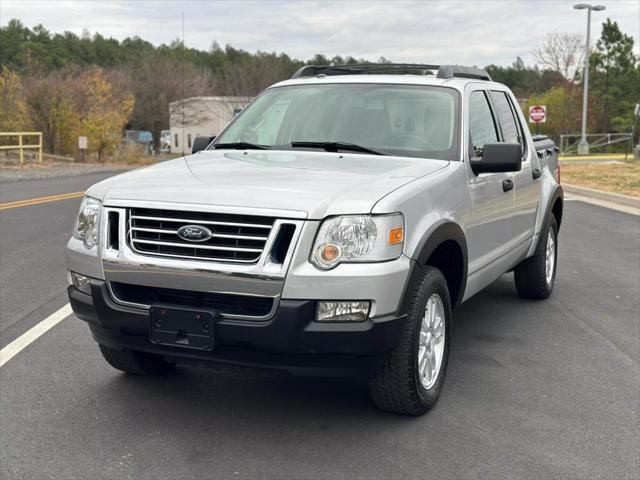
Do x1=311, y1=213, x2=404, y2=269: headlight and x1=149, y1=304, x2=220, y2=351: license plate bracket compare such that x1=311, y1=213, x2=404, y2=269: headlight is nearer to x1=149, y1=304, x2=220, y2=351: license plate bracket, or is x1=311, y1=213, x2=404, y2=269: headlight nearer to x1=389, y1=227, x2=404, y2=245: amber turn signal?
x1=389, y1=227, x2=404, y2=245: amber turn signal

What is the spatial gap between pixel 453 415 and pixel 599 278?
4610 mm

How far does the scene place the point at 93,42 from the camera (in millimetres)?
130500

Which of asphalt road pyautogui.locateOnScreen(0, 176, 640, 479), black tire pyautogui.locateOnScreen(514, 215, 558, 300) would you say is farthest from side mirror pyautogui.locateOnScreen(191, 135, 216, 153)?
black tire pyautogui.locateOnScreen(514, 215, 558, 300)

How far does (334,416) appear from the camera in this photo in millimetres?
4297

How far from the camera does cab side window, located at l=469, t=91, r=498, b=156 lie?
5.37 meters

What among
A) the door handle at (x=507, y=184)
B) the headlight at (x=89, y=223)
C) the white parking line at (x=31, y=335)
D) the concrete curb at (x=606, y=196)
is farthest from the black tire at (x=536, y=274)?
the concrete curb at (x=606, y=196)

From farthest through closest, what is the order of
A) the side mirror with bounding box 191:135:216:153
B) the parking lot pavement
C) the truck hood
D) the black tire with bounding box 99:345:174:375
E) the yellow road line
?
the yellow road line, the parking lot pavement, the side mirror with bounding box 191:135:216:153, the black tire with bounding box 99:345:174:375, the truck hood

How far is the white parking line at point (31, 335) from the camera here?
211 inches

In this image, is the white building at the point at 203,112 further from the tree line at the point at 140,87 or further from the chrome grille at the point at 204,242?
the chrome grille at the point at 204,242

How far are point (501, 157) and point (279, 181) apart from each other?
1522 mm

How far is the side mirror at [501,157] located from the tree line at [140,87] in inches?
1135

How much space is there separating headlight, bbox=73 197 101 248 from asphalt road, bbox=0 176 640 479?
36.5 inches

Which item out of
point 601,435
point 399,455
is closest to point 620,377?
point 601,435

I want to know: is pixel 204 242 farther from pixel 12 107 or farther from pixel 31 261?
pixel 12 107
